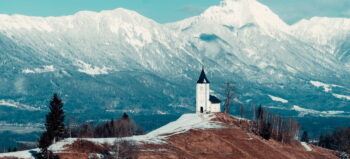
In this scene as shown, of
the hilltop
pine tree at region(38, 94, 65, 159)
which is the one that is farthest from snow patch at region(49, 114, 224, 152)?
pine tree at region(38, 94, 65, 159)

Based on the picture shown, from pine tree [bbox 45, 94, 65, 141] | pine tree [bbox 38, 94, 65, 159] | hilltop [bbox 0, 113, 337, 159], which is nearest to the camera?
pine tree [bbox 38, 94, 65, 159]

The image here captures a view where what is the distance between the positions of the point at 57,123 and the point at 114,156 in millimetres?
14767

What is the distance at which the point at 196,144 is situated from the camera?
537 feet

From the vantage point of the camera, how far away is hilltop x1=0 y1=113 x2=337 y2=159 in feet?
449

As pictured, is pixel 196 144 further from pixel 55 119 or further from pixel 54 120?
pixel 54 120

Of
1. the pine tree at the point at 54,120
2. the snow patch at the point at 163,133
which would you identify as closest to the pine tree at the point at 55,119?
the pine tree at the point at 54,120

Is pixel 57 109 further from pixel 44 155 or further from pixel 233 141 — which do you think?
pixel 233 141

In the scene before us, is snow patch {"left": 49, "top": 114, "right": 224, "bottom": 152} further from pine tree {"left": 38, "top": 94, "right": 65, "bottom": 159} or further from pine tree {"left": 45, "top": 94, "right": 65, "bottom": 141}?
pine tree {"left": 45, "top": 94, "right": 65, "bottom": 141}

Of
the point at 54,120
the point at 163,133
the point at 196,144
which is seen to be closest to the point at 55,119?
the point at 54,120

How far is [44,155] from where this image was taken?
126 m

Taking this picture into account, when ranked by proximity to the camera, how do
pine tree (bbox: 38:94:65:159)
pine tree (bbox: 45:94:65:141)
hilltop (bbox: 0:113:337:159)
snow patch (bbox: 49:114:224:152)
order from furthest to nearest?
snow patch (bbox: 49:114:224:152), hilltop (bbox: 0:113:337:159), pine tree (bbox: 45:94:65:141), pine tree (bbox: 38:94:65:159)

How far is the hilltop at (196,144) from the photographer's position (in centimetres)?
13700

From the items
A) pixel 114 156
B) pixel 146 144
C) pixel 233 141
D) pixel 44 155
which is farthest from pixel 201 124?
pixel 44 155

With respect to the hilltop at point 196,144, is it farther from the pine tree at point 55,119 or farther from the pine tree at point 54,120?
the pine tree at point 55,119
